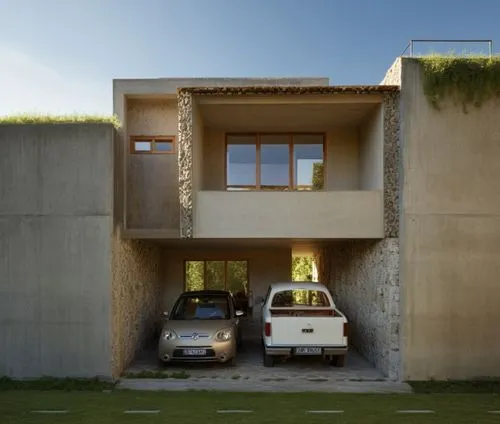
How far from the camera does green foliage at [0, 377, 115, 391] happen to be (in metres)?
10.0

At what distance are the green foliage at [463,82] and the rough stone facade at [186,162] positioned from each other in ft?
16.3

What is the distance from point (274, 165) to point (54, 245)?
20.4 ft

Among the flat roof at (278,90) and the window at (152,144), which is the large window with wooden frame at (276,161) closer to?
the window at (152,144)

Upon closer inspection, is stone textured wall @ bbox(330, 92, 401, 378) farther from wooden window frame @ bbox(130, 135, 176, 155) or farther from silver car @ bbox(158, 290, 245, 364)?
wooden window frame @ bbox(130, 135, 176, 155)

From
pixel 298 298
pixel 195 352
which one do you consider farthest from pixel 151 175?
pixel 298 298

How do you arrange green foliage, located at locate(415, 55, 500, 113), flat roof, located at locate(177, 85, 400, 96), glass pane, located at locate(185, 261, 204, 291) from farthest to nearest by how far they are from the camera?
1. glass pane, located at locate(185, 261, 204, 291)
2. flat roof, located at locate(177, 85, 400, 96)
3. green foliage, located at locate(415, 55, 500, 113)

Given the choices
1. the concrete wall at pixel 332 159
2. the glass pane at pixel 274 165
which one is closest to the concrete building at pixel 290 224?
the concrete wall at pixel 332 159

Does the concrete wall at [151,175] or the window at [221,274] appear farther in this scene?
the window at [221,274]

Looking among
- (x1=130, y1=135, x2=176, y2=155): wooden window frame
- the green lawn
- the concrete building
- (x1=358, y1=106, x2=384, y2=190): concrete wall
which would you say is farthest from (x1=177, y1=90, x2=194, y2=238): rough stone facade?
(x1=358, y1=106, x2=384, y2=190): concrete wall

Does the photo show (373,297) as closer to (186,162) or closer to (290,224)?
(290,224)

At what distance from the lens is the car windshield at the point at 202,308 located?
12.7 m

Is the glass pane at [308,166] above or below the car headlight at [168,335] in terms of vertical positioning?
above

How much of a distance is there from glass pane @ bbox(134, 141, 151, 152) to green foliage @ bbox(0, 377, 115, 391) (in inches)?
210

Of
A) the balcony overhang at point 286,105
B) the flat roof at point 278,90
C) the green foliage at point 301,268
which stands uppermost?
the flat roof at point 278,90
